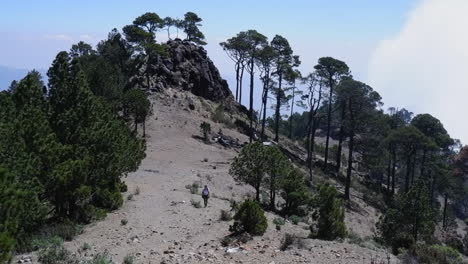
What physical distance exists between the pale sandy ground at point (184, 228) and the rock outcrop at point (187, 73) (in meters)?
20.5

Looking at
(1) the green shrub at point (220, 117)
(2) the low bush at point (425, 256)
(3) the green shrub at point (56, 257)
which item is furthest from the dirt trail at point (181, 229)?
(1) the green shrub at point (220, 117)

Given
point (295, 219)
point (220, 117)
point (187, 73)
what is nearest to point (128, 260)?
point (295, 219)

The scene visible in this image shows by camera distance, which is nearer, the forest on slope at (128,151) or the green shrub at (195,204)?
the forest on slope at (128,151)

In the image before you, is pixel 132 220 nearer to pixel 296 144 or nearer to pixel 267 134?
pixel 267 134

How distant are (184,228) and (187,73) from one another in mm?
46983

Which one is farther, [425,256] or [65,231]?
[65,231]

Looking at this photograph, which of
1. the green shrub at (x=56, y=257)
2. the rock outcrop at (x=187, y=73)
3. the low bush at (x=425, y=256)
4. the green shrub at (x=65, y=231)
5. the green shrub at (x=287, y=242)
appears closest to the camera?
the green shrub at (x=56, y=257)

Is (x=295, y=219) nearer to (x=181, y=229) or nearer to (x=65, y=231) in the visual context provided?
(x=181, y=229)

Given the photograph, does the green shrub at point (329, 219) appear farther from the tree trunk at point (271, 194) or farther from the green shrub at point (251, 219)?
the tree trunk at point (271, 194)

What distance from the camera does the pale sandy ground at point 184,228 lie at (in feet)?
51.8

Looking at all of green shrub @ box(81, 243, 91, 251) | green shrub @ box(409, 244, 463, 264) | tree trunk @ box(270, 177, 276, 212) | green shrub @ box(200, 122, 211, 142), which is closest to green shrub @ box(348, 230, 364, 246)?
green shrub @ box(409, 244, 463, 264)

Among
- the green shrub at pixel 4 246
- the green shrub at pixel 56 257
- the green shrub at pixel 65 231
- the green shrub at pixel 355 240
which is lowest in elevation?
the green shrub at pixel 355 240

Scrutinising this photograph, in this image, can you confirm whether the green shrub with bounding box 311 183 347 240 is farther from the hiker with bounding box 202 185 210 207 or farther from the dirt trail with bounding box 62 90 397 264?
the hiker with bounding box 202 185 210 207

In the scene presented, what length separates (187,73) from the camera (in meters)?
65.4
